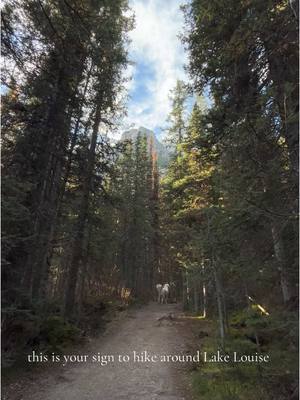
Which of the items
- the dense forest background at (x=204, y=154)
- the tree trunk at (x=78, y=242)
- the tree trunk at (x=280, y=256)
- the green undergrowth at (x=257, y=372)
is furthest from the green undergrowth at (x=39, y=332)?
the tree trunk at (x=280, y=256)

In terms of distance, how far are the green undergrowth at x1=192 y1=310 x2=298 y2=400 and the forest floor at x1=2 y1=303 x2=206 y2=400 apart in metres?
0.74

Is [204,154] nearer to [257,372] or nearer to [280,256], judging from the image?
[280,256]

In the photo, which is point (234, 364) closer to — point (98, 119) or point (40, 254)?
point (40, 254)

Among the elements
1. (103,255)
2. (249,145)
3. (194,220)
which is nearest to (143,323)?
(103,255)

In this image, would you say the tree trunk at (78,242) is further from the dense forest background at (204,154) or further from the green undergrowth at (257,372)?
the green undergrowth at (257,372)

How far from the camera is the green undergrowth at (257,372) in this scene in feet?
18.0

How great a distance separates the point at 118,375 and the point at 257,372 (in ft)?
12.8

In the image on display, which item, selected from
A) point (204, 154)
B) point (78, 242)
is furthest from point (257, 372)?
point (78, 242)

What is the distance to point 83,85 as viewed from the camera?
44.7 ft

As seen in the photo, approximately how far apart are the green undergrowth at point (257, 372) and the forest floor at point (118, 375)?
0.74m

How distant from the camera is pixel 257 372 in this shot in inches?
285

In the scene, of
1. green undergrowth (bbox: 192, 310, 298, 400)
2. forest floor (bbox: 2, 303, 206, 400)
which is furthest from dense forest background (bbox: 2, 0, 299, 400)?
forest floor (bbox: 2, 303, 206, 400)

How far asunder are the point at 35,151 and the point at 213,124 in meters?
5.63

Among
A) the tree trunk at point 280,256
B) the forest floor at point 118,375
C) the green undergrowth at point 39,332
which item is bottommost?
the forest floor at point 118,375
